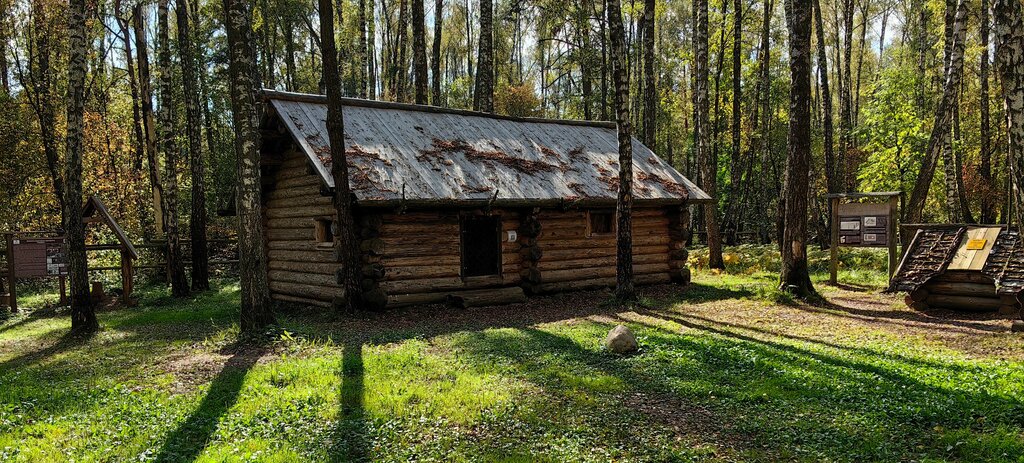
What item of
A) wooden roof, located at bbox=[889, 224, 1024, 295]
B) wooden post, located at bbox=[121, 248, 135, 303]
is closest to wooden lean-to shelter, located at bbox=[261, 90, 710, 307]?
wooden post, located at bbox=[121, 248, 135, 303]

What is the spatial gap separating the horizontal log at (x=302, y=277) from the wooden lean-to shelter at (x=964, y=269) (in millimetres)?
11615

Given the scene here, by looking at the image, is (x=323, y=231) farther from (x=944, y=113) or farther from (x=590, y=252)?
(x=944, y=113)

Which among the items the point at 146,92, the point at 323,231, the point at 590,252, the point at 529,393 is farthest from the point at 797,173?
the point at 146,92

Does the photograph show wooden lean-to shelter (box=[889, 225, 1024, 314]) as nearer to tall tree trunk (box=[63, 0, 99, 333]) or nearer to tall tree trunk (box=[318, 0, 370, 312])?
tall tree trunk (box=[318, 0, 370, 312])

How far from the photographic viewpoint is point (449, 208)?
14.0 m

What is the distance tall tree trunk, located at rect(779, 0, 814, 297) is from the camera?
13.3 m

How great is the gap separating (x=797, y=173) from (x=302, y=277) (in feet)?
37.5

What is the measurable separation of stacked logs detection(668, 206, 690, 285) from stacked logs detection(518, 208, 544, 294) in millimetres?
4528

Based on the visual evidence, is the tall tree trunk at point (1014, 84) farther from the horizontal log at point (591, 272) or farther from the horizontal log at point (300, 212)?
the horizontal log at point (300, 212)

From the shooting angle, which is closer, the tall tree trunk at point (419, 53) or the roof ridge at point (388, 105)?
the roof ridge at point (388, 105)

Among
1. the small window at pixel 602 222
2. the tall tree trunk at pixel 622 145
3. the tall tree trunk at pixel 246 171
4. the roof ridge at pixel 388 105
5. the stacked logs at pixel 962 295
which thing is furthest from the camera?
the small window at pixel 602 222

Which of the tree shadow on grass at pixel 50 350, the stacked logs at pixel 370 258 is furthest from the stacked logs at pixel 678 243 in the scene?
the tree shadow on grass at pixel 50 350

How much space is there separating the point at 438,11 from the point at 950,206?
22866 mm

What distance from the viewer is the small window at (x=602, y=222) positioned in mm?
16531
